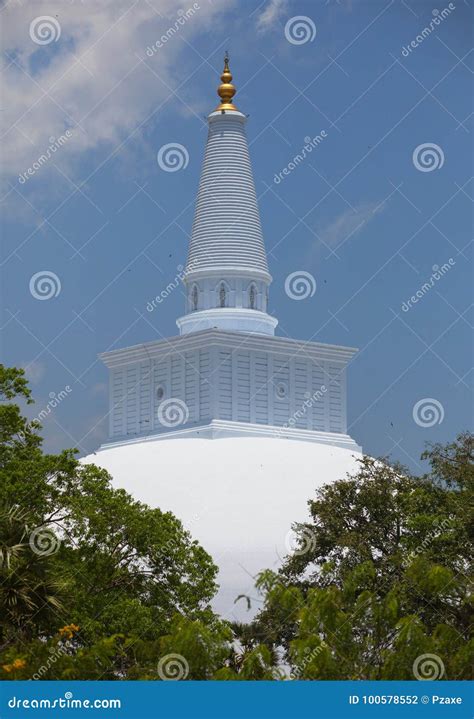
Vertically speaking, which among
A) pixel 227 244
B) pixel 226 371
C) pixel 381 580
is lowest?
pixel 381 580

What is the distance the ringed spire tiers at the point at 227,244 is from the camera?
53.9 metres

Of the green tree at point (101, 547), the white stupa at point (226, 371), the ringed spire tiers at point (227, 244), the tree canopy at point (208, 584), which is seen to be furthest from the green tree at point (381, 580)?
the ringed spire tiers at point (227, 244)

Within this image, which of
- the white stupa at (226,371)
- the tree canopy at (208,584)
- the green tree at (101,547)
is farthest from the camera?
the white stupa at (226,371)

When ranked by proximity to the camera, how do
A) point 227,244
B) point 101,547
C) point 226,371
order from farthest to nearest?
point 227,244, point 226,371, point 101,547

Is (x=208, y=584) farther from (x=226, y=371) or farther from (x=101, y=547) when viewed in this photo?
(x=226, y=371)

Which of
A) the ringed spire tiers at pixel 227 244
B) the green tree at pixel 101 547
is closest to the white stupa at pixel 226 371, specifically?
the ringed spire tiers at pixel 227 244

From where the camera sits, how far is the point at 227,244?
5416 centimetres

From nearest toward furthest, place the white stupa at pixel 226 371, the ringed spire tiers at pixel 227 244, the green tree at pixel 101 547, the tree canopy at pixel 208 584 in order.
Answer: the tree canopy at pixel 208 584 < the green tree at pixel 101 547 < the white stupa at pixel 226 371 < the ringed spire tiers at pixel 227 244

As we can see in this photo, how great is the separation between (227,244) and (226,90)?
18.6 ft

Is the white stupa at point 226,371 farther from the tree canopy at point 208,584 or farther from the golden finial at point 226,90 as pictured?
the tree canopy at point 208,584

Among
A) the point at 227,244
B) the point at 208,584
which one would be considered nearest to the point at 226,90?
the point at 227,244

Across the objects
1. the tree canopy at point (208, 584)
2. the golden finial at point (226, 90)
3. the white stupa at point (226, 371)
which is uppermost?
the golden finial at point (226, 90)

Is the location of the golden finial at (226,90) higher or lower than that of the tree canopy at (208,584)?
higher

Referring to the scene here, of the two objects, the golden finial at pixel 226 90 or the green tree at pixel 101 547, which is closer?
the green tree at pixel 101 547
